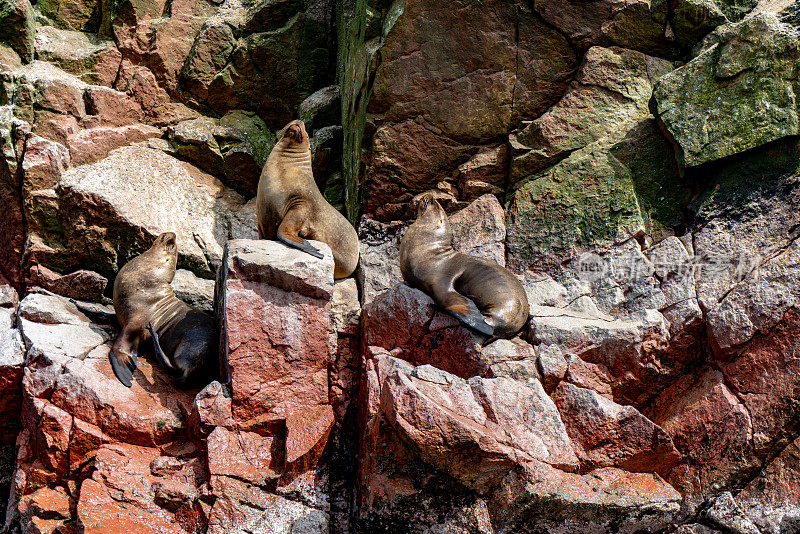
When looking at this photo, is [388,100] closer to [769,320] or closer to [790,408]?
[769,320]

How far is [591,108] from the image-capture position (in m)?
7.37

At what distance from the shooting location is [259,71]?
937 centimetres

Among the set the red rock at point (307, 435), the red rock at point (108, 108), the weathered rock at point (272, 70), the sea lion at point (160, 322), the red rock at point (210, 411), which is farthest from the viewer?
the weathered rock at point (272, 70)

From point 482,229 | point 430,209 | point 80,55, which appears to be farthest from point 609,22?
point 80,55

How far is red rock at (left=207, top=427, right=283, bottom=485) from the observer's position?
5008 mm

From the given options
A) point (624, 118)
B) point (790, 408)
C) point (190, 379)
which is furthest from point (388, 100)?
point (790, 408)

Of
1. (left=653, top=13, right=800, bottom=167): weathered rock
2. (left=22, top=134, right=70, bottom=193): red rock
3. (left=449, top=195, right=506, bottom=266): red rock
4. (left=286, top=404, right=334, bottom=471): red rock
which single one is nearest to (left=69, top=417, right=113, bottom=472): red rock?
(left=286, top=404, right=334, bottom=471): red rock

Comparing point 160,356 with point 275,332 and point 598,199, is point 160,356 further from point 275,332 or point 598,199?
point 598,199

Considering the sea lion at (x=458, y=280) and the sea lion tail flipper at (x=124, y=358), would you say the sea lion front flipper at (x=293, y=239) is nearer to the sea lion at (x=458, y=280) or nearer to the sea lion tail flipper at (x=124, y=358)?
the sea lion at (x=458, y=280)

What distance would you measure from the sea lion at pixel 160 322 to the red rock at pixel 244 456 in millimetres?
955

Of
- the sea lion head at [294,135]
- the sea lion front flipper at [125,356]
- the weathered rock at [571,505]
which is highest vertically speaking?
the sea lion head at [294,135]

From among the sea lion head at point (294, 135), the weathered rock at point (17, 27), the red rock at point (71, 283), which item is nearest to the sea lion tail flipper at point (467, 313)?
the sea lion head at point (294, 135)

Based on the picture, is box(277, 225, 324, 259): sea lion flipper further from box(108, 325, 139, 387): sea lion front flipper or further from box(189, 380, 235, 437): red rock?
box(108, 325, 139, 387): sea lion front flipper

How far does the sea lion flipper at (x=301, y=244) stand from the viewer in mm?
6137
